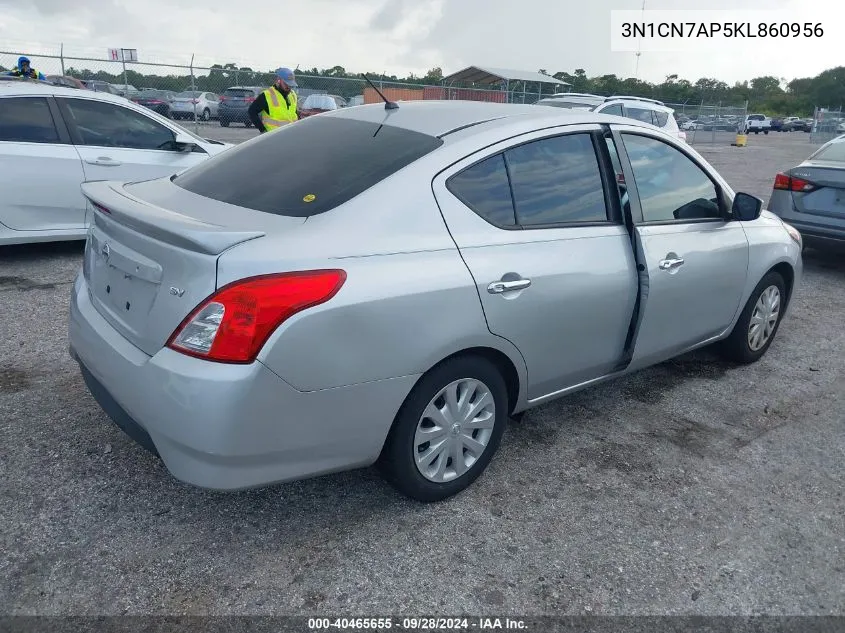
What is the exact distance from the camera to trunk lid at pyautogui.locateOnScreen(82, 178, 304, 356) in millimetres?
2287

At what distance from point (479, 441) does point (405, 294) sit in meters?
0.84

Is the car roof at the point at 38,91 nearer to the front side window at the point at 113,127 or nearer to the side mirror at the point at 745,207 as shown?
the front side window at the point at 113,127

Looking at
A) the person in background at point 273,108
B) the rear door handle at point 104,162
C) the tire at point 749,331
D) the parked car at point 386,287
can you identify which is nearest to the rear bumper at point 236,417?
the parked car at point 386,287

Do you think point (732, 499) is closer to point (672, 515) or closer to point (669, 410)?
point (672, 515)

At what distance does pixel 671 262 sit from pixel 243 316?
7.55 feet

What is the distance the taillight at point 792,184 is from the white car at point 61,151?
19.8 feet

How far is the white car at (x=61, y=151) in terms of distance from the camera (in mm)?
5844

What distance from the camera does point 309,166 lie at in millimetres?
2930

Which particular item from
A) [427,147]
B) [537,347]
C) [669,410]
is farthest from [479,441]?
[669,410]

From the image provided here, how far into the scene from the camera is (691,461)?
3.37 meters

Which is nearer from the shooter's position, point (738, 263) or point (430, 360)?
point (430, 360)

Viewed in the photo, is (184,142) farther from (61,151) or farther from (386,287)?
(386,287)

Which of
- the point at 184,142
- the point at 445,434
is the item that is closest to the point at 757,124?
the point at 184,142

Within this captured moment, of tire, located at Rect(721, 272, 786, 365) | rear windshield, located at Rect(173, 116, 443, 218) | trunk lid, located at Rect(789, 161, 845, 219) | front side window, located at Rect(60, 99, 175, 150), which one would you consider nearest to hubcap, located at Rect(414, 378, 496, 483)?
rear windshield, located at Rect(173, 116, 443, 218)
